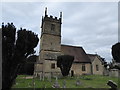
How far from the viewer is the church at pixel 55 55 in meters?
33.6

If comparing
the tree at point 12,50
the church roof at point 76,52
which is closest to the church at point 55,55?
the church roof at point 76,52

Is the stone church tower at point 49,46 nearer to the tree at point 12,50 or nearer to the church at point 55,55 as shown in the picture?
the church at point 55,55

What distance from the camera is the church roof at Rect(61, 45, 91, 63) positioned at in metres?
37.4

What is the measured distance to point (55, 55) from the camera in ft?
115

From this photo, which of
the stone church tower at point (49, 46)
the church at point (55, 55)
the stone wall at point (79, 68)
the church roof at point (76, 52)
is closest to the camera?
the stone church tower at point (49, 46)

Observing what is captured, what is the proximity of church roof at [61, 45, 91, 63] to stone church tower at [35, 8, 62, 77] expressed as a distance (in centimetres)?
284

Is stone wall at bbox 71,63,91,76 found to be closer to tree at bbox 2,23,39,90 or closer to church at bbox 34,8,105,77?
church at bbox 34,8,105,77

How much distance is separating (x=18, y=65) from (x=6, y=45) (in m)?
1.77

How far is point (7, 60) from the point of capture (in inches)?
400

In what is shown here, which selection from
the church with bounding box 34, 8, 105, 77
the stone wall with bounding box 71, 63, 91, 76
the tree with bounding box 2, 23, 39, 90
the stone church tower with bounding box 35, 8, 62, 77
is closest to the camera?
the tree with bounding box 2, 23, 39, 90

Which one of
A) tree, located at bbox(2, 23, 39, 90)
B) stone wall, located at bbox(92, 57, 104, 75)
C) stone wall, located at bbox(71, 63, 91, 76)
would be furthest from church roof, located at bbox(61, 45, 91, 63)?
tree, located at bbox(2, 23, 39, 90)

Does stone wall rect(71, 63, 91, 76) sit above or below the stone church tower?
below

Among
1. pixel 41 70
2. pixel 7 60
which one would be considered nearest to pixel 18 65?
pixel 7 60

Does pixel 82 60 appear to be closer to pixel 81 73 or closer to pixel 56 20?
pixel 81 73
